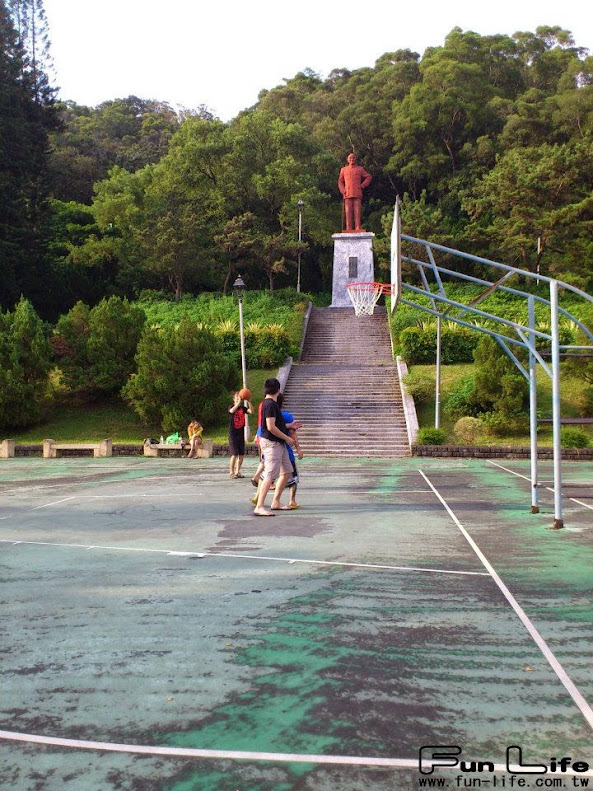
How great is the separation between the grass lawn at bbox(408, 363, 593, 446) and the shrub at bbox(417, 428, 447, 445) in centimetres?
104

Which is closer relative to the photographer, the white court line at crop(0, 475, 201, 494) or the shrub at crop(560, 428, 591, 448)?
the white court line at crop(0, 475, 201, 494)

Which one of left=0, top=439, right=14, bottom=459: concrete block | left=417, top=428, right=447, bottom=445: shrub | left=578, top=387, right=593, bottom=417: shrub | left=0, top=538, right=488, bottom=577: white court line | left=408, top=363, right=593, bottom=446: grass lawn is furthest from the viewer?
left=578, top=387, right=593, bottom=417: shrub

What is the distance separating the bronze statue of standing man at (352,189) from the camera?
1779 inches

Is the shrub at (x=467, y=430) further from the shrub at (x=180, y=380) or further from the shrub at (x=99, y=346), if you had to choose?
the shrub at (x=99, y=346)

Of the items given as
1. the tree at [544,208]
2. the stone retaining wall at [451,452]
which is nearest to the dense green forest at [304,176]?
the tree at [544,208]

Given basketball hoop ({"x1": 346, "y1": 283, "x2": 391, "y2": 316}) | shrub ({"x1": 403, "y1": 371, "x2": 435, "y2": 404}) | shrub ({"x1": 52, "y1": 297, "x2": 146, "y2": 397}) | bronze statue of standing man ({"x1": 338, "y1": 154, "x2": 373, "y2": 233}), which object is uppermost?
bronze statue of standing man ({"x1": 338, "y1": 154, "x2": 373, "y2": 233})

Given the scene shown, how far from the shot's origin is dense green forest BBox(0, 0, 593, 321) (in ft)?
139

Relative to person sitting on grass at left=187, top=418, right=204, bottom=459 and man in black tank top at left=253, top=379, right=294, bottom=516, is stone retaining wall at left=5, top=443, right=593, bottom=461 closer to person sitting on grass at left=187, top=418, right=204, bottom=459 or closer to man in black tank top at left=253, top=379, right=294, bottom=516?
person sitting on grass at left=187, top=418, right=204, bottom=459

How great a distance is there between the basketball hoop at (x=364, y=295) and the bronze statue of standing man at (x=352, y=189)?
12.4 meters

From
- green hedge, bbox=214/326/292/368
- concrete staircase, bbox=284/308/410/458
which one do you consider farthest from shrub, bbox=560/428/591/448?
green hedge, bbox=214/326/292/368

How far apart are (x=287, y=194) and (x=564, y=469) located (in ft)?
116

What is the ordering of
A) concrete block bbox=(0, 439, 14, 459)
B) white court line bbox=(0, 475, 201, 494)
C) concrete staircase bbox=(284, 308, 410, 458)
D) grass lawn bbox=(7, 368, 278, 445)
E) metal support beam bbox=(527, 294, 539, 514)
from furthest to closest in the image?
grass lawn bbox=(7, 368, 278, 445) < concrete staircase bbox=(284, 308, 410, 458) < concrete block bbox=(0, 439, 14, 459) < white court line bbox=(0, 475, 201, 494) < metal support beam bbox=(527, 294, 539, 514)

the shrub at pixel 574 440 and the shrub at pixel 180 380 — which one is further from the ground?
the shrub at pixel 180 380

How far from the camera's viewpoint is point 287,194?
48.7 meters
